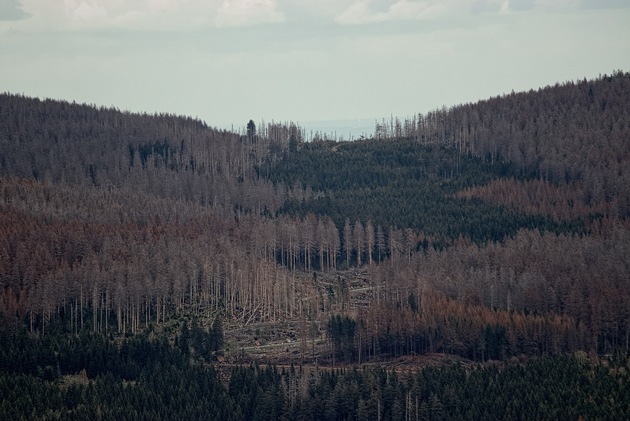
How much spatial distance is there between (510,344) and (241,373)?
29.9 m

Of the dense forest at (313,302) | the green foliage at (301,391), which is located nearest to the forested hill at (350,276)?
the dense forest at (313,302)

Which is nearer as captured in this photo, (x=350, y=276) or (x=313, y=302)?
(x=313, y=302)

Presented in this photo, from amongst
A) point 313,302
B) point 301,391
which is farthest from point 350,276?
point 301,391

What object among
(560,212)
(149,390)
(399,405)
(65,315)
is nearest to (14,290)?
(65,315)

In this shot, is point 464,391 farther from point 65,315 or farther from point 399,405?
point 65,315

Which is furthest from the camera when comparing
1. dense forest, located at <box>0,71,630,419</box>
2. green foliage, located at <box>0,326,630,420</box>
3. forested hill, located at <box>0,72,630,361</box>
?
forested hill, located at <box>0,72,630,361</box>

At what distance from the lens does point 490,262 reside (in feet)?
555

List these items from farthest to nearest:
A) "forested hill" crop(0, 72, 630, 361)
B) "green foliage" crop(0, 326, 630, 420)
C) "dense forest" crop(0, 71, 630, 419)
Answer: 1. "forested hill" crop(0, 72, 630, 361)
2. "dense forest" crop(0, 71, 630, 419)
3. "green foliage" crop(0, 326, 630, 420)

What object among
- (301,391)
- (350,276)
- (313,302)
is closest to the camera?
(301,391)

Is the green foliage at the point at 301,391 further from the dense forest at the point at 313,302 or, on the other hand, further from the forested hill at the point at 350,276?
the forested hill at the point at 350,276

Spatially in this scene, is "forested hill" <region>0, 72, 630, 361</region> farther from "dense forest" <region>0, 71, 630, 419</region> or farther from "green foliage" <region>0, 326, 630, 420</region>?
"green foliage" <region>0, 326, 630, 420</region>

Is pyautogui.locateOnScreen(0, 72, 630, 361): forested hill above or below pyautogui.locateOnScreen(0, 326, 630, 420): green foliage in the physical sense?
above

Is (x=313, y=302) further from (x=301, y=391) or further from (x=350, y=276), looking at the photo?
(x=301, y=391)

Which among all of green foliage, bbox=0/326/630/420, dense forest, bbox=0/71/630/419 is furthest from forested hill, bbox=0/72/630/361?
green foliage, bbox=0/326/630/420
